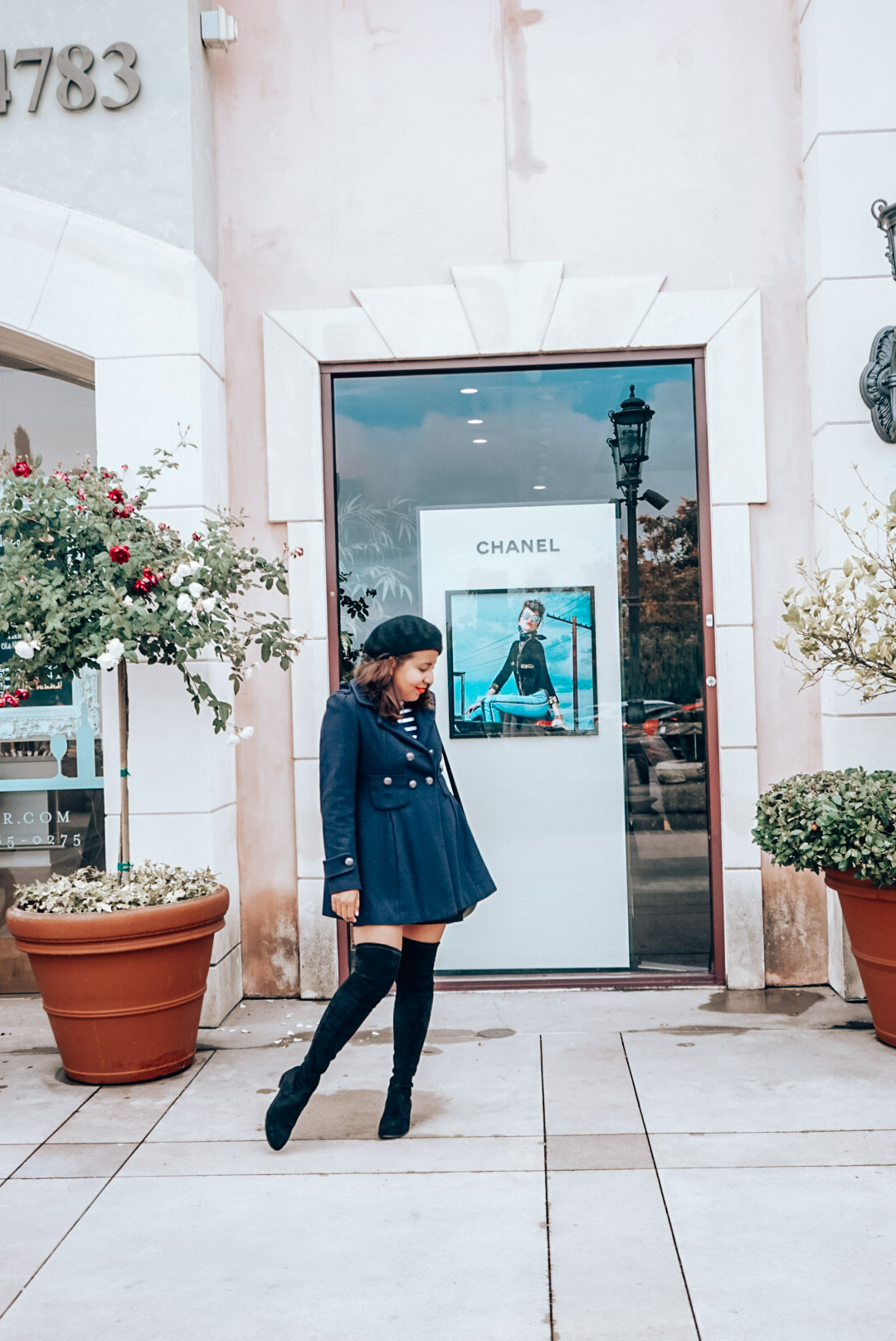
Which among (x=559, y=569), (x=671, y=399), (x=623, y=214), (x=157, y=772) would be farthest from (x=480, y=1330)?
(x=623, y=214)

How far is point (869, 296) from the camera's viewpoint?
5.14 meters

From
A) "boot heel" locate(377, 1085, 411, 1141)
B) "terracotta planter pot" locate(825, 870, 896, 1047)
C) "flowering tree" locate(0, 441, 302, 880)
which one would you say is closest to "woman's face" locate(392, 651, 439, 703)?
"flowering tree" locate(0, 441, 302, 880)

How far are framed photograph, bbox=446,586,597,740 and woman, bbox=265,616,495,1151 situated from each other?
5.90 feet

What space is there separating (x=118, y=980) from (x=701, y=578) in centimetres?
306

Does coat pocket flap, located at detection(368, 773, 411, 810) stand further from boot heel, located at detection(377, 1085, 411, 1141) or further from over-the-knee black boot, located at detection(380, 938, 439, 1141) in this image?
boot heel, located at detection(377, 1085, 411, 1141)

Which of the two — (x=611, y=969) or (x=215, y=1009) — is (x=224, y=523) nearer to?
(x=215, y=1009)

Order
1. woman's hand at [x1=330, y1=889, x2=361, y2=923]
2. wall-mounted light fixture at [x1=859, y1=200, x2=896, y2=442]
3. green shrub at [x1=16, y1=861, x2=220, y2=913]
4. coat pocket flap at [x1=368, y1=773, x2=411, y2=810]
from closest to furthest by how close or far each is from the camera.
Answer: woman's hand at [x1=330, y1=889, x2=361, y2=923] < coat pocket flap at [x1=368, y1=773, x2=411, y2=810] < green shrub at [x1=16, y1=861, x2=220, y2=913] < wall-mounted light fixture at [x1=859, y1=200, x2=896, y2=442]

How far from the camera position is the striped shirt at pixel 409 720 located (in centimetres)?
385

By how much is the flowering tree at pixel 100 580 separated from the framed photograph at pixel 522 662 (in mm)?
1219

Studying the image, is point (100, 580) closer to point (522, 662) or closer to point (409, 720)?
point (409, 720)

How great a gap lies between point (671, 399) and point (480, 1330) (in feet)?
13.4

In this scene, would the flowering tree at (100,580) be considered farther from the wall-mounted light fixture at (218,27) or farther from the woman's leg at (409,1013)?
the wall-mounted light fixture at (218,27)

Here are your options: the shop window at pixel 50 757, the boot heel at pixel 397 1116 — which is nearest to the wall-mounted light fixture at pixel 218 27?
the shop window at pixel 50 757

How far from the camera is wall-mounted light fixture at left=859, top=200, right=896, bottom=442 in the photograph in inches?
195
